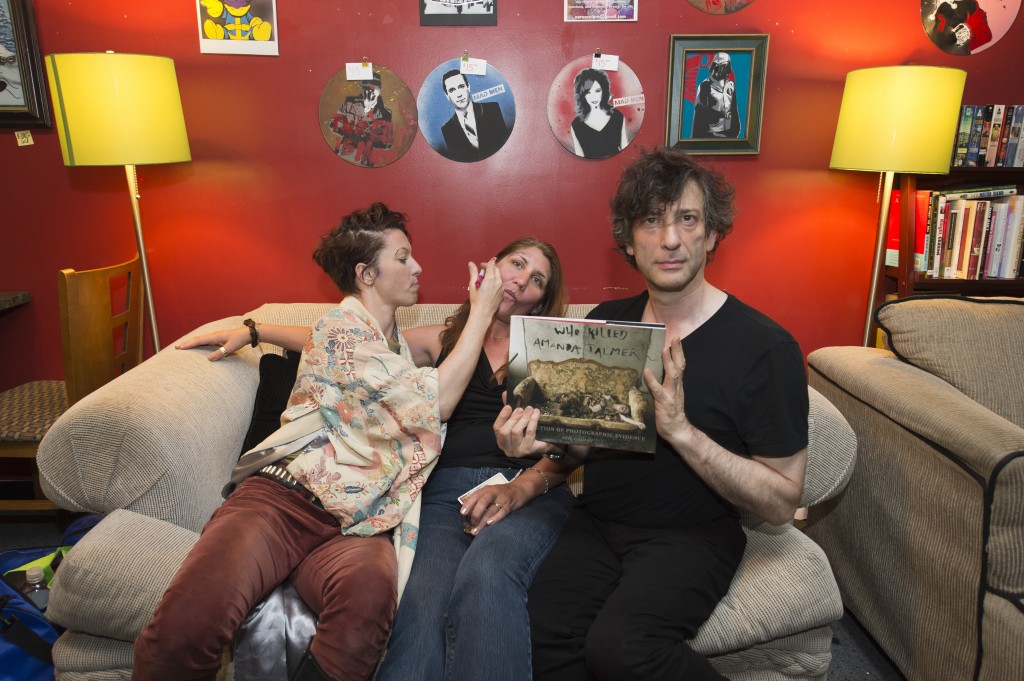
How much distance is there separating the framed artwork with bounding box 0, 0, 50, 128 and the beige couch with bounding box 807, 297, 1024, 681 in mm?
2851

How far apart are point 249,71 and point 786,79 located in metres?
1.94

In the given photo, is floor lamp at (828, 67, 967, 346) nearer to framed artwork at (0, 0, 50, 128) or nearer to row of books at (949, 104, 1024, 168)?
row of books at (949, 104, 1024, 168)

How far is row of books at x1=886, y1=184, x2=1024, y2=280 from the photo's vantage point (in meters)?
2.36

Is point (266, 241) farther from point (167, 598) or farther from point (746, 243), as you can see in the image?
point (746, 243)

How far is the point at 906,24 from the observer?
245cm

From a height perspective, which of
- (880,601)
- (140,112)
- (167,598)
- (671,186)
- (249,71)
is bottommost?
(880,601)

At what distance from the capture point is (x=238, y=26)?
2.38 metres

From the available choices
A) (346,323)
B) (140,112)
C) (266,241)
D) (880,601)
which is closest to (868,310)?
(880,601)

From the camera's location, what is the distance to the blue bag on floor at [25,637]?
1.62 m

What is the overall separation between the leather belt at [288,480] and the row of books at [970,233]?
87.0 inches

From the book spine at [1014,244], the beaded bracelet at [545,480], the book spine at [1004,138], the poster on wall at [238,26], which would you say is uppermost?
the poster on wall at [238,26]

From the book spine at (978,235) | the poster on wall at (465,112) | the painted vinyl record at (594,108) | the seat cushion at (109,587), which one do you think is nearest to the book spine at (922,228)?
the book spine at (978,235)

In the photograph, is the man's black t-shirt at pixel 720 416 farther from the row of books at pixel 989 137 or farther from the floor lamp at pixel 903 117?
the row of books at pixel 989 137

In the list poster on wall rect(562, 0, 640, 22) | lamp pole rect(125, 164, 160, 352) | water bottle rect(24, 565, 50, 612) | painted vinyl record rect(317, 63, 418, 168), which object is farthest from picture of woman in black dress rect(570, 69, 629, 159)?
water bottle rect(24, 565, 50, 612)
